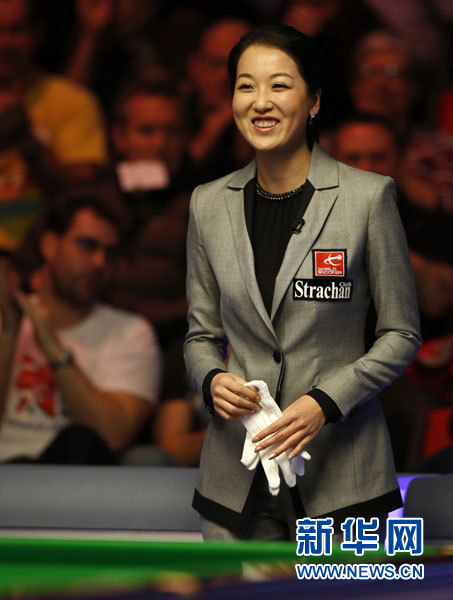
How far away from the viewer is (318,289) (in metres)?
1.65

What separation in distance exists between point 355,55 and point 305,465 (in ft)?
11.7

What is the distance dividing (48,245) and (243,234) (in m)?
3.30

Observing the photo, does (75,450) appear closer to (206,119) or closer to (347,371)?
(206,119)

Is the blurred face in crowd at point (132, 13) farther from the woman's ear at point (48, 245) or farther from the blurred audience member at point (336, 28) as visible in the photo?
the woman's ear at point (48, 245)

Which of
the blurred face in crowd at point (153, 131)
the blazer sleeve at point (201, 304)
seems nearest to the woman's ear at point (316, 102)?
the blazer sleeve at point (201, 304)

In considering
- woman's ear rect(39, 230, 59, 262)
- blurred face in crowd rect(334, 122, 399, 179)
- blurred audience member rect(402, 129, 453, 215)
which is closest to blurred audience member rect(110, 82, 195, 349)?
woman's ear rect(39, 230, 59, 262)

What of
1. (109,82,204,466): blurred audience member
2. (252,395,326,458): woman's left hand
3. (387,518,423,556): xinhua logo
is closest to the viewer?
(387,518,423,556): xinhua logo

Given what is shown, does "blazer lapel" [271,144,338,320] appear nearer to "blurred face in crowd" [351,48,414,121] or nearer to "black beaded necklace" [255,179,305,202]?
"black beaded necklace" [255,179,305,202]

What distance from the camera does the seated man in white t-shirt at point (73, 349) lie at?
447cm

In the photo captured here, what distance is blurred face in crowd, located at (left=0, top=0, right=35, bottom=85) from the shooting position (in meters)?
5.14

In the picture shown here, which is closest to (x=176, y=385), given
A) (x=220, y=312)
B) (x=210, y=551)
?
(x=220, y=312)

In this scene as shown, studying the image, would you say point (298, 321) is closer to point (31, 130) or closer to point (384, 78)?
point (384, 78)

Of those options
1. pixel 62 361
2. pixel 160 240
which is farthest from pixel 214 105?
pixel 62 361

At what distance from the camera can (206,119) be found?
499cm
